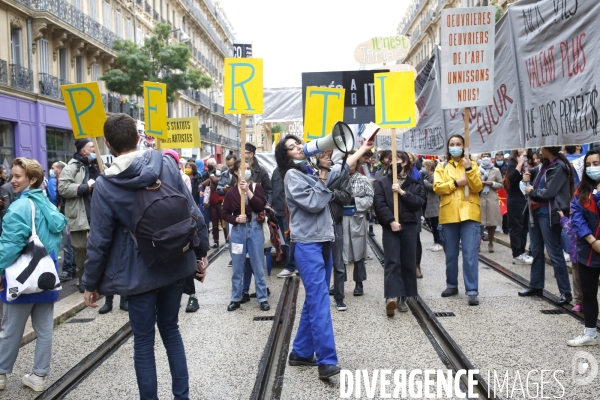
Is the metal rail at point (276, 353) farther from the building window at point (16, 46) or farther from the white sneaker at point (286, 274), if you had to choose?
the building window at point (16, 46)

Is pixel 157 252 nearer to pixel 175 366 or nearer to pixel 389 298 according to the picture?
pixel 175 366

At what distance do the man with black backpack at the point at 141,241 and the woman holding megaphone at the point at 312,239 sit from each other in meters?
1.19

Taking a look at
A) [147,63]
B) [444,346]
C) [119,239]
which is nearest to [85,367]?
[119,239]

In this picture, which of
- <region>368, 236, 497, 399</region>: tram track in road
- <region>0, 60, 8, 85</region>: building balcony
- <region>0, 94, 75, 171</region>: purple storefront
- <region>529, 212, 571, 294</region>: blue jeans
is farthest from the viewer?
<region>0, 94, 75, 171</region>: purple storefront

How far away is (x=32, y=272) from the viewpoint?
4676mm

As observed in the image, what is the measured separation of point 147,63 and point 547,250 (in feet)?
79.7

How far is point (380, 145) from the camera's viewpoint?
1487cm

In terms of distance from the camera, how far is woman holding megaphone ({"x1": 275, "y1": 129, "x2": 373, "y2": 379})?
470 centimetres

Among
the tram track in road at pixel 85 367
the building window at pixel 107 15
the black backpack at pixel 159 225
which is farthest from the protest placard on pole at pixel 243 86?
the building window at pixel 107 15

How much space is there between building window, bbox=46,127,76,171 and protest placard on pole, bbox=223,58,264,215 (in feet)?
60.2

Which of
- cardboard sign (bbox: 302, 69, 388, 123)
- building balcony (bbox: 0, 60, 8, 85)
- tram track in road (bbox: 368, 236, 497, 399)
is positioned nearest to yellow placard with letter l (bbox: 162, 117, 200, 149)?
cardboard sign (bbox: 302, 69, 388, 123)

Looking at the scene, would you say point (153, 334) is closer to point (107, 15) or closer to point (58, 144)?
point (58, 144)

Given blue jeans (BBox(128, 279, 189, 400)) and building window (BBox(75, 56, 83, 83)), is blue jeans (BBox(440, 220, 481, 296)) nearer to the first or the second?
blue jeans (BBox(128, 279, 189, 400))

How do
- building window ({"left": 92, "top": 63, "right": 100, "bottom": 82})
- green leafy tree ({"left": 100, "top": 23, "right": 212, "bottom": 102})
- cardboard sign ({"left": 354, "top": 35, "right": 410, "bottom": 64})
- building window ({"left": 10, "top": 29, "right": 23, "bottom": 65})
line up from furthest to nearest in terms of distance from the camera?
building window ({"left": 92, "top": 63, "right": 100, "bottom": 82}) < green leafy tree ({"left": 100, "top": 23, "right": 212, "bottom": 102}) < building window ({"left": 10, "top": 29, "right": 23, "bottom": 65}) < cardboard sign ({"left": 354, "top": 35, "right": 410, "bottom": 64})
